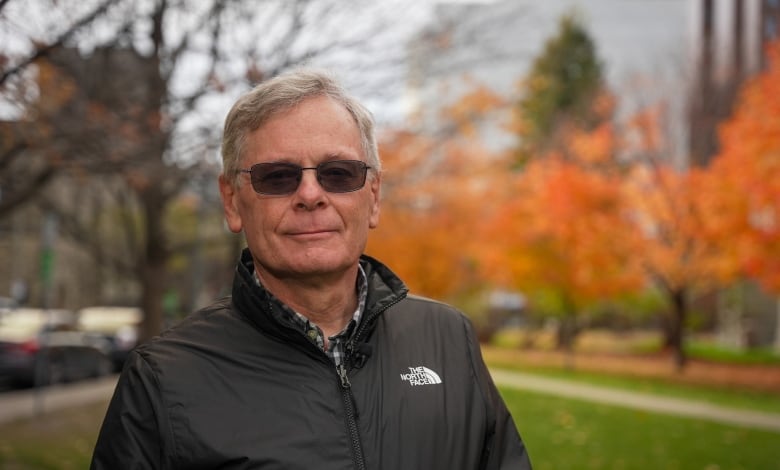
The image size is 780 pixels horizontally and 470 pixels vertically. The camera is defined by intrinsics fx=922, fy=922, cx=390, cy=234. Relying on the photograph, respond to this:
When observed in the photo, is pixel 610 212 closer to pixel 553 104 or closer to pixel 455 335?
pixel 455 335

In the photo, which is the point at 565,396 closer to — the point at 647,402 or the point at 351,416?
the point at 647,402

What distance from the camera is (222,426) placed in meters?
2.10

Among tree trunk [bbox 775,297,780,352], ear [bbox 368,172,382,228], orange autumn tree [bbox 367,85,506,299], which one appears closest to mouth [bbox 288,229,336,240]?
ear [bbox 368,172,382,228]

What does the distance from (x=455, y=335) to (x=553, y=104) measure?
49729mm

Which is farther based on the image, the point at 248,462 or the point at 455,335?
the point at 455,335

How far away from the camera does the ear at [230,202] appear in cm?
248

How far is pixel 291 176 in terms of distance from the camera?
2307 millimetres

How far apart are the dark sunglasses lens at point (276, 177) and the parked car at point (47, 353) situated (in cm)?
1487

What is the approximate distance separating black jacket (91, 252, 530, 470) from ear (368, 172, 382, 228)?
178 mm

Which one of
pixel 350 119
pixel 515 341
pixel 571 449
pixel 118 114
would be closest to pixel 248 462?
pixel 350 119

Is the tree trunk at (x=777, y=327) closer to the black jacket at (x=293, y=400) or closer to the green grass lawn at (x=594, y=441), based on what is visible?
the green grass lawn at (x=594, y=441)

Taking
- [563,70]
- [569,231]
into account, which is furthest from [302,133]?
[563,70]

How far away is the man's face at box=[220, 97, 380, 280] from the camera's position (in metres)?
2.30

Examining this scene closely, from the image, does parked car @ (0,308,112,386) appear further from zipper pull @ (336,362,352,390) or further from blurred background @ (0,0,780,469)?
zipper pull @ (336,362,352,390)
